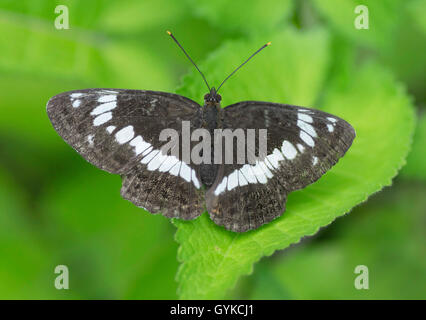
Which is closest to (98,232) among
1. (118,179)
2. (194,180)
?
(118,179)

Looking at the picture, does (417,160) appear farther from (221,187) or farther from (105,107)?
(105,107)

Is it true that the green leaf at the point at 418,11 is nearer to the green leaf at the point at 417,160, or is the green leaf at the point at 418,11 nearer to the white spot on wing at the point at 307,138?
the green leaf at the point at 417,160

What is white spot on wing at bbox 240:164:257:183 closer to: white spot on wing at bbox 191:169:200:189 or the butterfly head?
white spot on wing at bbox 191:169:200:189

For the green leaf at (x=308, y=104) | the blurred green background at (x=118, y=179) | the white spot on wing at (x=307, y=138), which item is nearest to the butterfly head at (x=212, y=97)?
the green leaf at (x=308, y=104)

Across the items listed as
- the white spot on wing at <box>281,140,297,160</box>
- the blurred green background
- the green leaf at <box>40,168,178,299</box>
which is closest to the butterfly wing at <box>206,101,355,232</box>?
Result: the white spot on wing at <box>281,140,297,160</box>

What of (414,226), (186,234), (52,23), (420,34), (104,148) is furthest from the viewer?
(420,34)
